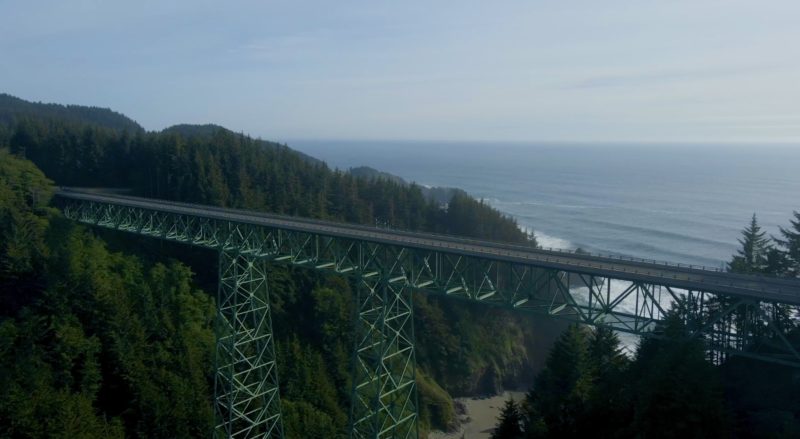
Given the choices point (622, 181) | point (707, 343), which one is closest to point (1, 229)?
point (707, 343)

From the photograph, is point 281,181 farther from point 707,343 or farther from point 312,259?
point 707,343

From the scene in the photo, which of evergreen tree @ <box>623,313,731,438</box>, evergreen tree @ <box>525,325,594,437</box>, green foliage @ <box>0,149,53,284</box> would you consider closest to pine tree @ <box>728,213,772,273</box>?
evergreen tree @ <box>525,325,594,437</box>

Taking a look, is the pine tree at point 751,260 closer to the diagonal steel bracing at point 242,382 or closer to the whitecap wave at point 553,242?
the diagonal steel bracing at point 242,382

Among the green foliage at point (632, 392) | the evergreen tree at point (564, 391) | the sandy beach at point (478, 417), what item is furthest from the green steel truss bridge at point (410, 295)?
the sandy beach at point (478, 417)

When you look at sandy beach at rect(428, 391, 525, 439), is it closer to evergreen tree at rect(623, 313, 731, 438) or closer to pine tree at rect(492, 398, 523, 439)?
pine tree at rect(492, 398, 523, 439)

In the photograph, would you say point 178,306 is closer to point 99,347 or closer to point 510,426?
point 99,347

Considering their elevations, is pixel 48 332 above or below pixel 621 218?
below
